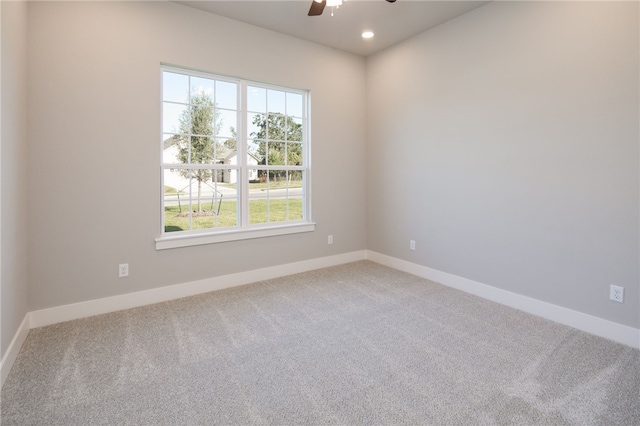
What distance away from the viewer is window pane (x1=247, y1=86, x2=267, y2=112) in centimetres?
370

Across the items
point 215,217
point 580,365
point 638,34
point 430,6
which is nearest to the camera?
point 580,365

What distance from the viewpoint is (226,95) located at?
355cm

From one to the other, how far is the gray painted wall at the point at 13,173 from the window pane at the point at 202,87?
1294 millimetres

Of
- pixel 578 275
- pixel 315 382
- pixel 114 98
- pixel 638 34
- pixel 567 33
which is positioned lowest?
pixel 315 382

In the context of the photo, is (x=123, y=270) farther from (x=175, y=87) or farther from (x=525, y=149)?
(x=525, y=149)

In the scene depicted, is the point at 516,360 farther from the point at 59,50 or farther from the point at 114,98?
the point at 59,50

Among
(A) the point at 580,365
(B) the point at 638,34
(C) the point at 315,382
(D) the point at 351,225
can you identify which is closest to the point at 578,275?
(A) the point at 580,365

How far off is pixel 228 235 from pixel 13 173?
5.86 ft

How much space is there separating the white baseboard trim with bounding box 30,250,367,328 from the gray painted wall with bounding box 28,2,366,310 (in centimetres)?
6

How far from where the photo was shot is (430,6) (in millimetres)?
3152

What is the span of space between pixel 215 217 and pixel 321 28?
2.43 meters

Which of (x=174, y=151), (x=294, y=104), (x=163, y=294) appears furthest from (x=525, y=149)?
(x=163, y=294)

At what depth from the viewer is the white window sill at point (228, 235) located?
10.4 feet

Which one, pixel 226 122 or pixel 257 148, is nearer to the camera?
pixel 226 122
